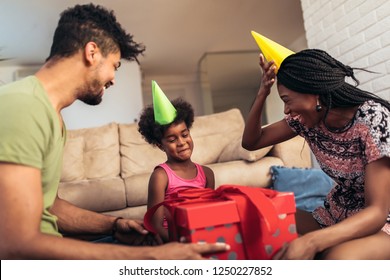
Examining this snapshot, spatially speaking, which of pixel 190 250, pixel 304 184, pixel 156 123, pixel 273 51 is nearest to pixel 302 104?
pixel 273 51

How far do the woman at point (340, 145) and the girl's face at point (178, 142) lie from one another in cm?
41

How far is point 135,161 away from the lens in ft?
8.91

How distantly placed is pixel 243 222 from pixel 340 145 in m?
0.46

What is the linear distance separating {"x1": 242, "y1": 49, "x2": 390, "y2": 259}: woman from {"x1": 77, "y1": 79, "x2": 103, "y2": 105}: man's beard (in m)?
0.48

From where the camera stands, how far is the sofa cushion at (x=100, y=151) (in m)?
2.68

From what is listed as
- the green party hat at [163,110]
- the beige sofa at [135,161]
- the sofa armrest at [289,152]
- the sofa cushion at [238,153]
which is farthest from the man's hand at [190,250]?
the sofa armrest at [289,152]

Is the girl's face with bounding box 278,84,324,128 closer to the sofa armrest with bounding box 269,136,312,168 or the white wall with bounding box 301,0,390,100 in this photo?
the white wall with bounding box 301,0,390,100

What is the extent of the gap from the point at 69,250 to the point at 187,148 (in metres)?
0.86

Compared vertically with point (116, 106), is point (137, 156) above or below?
below

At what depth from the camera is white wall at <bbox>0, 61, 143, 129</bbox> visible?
14.9ft

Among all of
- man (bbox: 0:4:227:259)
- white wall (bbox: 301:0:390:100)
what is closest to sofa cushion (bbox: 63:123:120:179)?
man (bbox: 0:4:227:259)

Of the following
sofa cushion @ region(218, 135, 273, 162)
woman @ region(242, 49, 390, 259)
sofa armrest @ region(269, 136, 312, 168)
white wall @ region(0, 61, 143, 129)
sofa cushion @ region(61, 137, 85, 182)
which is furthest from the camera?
white wall @ region(0, 61, 143, 129)

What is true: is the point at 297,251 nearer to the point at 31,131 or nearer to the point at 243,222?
the point at 243,222

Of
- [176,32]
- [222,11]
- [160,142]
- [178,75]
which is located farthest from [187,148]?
[178,75]
